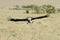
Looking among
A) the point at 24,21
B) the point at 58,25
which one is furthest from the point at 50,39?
the point at 24,21

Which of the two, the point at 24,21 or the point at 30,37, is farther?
the point at 24,21

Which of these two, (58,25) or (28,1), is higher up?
(58,25)

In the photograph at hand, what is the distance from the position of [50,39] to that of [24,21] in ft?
24.2

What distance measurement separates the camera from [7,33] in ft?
44.3

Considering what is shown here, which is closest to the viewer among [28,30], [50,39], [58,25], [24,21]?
[50,39]

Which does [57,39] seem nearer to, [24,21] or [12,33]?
[12,33]

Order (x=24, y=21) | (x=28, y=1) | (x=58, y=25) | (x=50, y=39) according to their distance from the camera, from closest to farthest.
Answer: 1. (x=50, y=39)
2. (x=58, y=25)
3. (x=24, y=21)
4. (x=28, y=1)

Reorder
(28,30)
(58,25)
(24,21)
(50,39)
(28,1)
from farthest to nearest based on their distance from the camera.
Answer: (28,1)
(24,21)
(58,25)
(28,30)
(50,39)

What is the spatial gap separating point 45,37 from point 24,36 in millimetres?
1229

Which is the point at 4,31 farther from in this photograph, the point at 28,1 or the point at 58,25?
the point at 28,1

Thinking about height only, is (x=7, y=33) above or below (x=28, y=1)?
above

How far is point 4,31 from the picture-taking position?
14016 mm

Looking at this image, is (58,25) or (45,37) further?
(58,25)

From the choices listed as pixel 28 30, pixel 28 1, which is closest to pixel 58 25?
pixel 28 30
